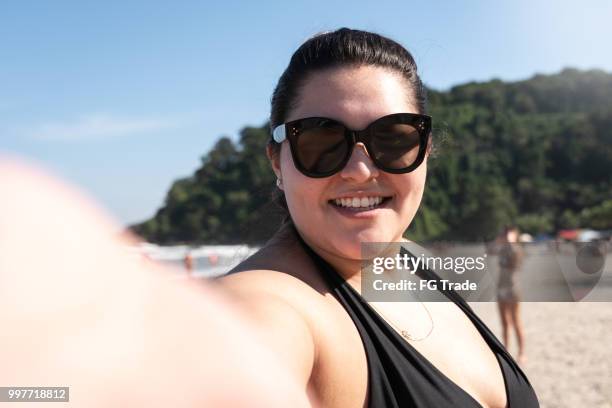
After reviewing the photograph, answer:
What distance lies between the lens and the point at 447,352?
4.91 ft

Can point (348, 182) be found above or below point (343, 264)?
above

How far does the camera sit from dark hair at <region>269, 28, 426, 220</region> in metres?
1.48

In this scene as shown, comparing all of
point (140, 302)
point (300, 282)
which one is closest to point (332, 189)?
point (300, 282)

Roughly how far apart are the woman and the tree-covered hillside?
57485 mm

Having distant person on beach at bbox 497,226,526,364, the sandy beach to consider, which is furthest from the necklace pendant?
distant person on beach at bbox 497,226,526,364

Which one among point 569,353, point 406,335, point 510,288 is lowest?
point 569,353

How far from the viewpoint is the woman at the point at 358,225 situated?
118 cm

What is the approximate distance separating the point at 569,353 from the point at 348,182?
8810mm

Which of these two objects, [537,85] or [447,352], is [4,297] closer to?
[447,352]

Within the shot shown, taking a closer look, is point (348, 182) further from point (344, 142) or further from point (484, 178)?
point (484, 178)

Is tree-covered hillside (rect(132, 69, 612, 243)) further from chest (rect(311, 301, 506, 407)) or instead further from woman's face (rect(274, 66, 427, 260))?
woman's face (rect(274, 66, 427, 260))

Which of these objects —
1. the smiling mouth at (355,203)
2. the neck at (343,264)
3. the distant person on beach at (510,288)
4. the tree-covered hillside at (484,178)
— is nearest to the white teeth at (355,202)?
the smiling mouth at (355,203)

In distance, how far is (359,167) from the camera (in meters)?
1.44

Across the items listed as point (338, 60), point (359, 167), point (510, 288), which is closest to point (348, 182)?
point (359, 167)
